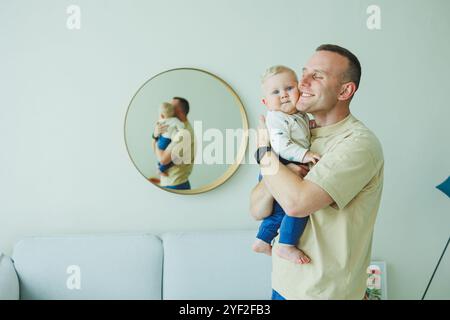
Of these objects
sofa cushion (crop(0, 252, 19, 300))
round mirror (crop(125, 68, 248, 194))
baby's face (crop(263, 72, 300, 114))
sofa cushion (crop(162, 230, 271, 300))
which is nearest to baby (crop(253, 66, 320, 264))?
baby's face (crop(263, 72, 300, 114))

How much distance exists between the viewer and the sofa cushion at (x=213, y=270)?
2.19 m

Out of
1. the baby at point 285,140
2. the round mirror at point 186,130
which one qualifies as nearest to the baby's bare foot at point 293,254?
the baby at point 285,140

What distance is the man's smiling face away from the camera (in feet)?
3.69

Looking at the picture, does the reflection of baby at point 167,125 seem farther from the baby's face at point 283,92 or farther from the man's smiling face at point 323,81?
the man's smiling face at point 323,81

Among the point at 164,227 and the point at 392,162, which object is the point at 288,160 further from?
the point at 392,162

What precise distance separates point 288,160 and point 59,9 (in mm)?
1657

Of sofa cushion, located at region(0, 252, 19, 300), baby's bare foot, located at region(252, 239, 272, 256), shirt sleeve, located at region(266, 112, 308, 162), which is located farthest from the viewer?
sofa cushion, located at region(0, 252, 19, 300)

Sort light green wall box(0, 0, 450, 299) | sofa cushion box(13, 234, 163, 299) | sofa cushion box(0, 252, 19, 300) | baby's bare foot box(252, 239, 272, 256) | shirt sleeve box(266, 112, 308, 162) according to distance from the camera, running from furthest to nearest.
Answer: light green wall box(0, 0, 450, 299), sofa cushion box(13, 234, 163, 299), sofa cushion box(0, 252, 19, 300), baby's bare foot box(252, 239, 272, 256), shirt sleeve box(266, 112, 308, 162)

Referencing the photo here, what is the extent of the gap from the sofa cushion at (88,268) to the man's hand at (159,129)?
1.67 ft

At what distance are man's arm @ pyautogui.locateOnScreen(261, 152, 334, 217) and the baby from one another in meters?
0.08

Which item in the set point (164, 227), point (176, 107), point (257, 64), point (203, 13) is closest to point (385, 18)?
point (257, 64)

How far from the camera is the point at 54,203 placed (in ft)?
7.66

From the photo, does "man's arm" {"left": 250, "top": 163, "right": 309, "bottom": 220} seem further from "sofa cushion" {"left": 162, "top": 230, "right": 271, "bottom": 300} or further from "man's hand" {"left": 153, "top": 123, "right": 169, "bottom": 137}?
"man's hand" {"left": 153, "top": 123, "right": 169, "bottom": 137}

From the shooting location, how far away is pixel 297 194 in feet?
3.51
